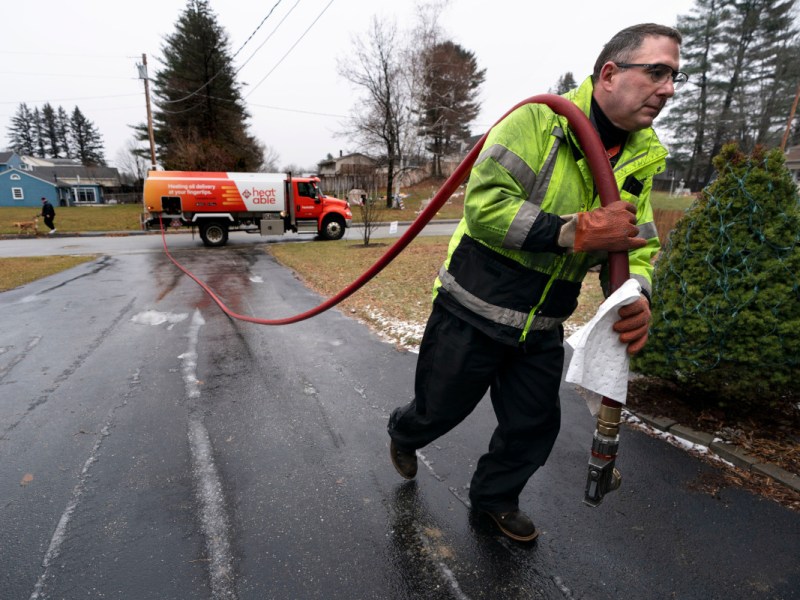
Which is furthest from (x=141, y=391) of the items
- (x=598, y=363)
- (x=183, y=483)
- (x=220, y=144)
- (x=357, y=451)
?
(x=220, y=144)

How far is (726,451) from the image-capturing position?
2887 millimetres

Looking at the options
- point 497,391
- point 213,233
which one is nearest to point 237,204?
point 213,233

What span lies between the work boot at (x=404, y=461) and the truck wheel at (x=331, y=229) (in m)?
16.7

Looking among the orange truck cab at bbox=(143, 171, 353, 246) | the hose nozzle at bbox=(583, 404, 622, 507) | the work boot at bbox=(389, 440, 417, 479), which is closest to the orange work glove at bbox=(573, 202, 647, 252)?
the hose nozzle at bbox=(583, 404, 622, 507)

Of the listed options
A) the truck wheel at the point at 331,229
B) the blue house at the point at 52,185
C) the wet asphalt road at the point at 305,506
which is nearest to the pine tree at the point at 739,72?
the truck wheel at the point at 331,229

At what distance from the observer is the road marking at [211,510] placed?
6.34 feet

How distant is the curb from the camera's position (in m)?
2.62

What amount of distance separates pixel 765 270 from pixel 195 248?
16519mm

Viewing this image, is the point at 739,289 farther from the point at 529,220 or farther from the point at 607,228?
the point at 529,220

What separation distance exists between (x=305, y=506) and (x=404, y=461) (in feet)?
1.96

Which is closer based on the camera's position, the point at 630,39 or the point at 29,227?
the point at 630,39

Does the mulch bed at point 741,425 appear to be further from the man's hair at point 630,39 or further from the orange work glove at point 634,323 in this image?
the man's hair at point 630,39

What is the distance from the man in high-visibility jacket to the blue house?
5971 cm

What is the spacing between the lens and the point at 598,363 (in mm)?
1602
